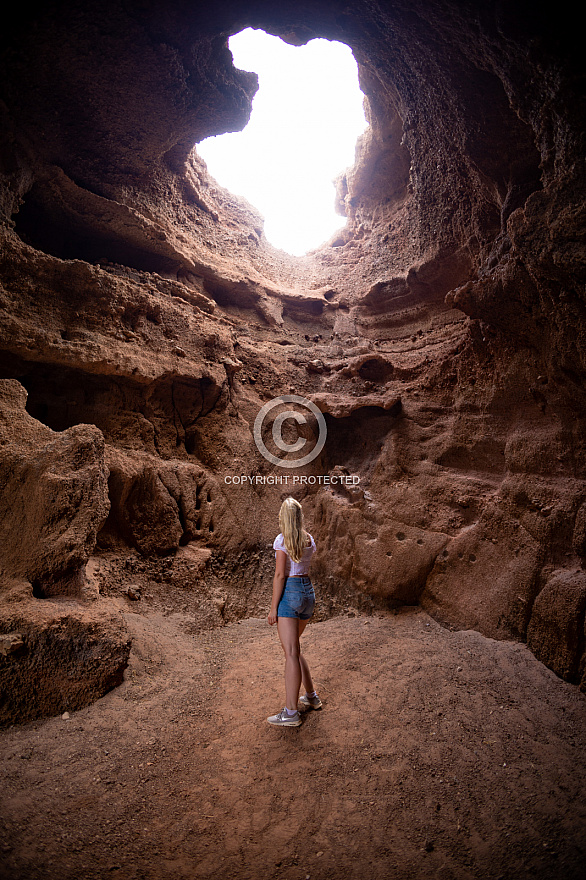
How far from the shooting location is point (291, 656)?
3.07 metres

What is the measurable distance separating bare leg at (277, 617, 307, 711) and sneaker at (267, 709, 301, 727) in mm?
60

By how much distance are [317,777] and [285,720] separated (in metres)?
0.50

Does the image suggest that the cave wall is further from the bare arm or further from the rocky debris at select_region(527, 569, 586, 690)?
the bare arm

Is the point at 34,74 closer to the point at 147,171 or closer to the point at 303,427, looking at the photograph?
the point at 147,171

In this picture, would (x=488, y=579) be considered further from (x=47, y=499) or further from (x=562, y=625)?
(x=47, y=499)

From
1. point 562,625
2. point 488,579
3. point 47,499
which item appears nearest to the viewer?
point 562,625

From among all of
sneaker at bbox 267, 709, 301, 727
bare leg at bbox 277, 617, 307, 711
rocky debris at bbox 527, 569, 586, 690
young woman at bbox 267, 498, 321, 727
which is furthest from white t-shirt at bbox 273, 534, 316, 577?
rocky debris at bbox 527, 569, 586, 690

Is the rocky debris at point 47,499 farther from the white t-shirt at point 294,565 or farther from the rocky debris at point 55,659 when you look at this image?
the white t-shirt at point 294,565

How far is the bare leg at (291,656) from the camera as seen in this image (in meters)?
3.07

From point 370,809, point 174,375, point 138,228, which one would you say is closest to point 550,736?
point 370,809

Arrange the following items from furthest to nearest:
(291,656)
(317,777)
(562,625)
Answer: (562,625)
(291,656)
(317,777)

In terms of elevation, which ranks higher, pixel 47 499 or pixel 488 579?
pixel 47 499

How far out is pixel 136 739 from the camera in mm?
3084

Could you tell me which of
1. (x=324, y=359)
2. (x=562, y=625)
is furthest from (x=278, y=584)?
(x=324, y=359)
